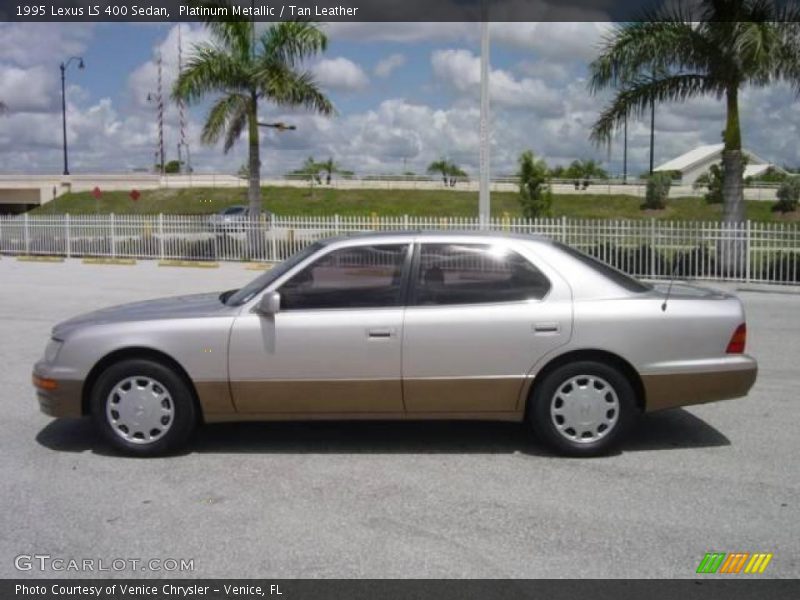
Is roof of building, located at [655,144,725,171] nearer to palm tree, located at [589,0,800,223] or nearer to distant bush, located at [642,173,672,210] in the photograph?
distant bush, located at [642,173,672,210]

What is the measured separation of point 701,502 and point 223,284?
46.6ft

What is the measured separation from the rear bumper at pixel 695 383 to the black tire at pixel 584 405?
0.48 ft

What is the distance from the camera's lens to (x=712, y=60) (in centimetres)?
1711

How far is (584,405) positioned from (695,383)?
730mm

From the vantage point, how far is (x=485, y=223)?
1798cm

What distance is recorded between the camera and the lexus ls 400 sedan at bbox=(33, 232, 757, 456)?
Result: 5539mm

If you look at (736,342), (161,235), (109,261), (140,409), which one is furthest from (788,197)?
(140,409)

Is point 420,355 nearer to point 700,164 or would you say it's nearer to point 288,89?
point 288,89

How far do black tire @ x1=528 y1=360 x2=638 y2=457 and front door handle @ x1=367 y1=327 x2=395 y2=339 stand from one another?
990 millimetres

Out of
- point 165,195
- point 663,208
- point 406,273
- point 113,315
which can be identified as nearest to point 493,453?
point 406,273

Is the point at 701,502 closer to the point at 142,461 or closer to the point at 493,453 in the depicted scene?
the point at 493,453

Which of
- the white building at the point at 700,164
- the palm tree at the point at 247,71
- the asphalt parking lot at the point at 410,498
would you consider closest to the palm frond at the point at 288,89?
the palm tree at the point at 247,71
